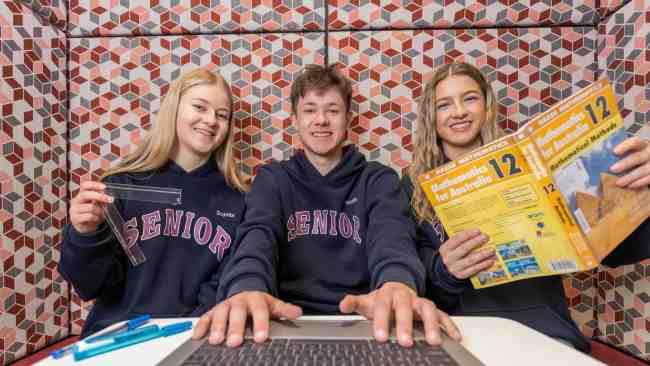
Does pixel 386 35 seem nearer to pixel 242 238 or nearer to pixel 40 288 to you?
pixel 242 238

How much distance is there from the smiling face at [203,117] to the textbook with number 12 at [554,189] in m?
0.62

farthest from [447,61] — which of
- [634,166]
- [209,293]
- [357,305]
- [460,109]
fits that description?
[209,293]

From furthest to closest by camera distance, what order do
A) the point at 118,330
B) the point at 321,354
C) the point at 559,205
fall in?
1. the point at 559,205
2. the point at 118,330
3. the point at 321,354

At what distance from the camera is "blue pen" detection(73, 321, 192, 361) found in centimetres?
47

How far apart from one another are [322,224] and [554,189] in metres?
0.52

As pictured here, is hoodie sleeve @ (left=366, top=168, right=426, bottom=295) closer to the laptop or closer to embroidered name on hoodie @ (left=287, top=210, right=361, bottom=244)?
embroidered name on hoodie @ (left=287, top=210, right=361, bottom=244)

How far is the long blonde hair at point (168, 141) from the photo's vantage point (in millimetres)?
1036

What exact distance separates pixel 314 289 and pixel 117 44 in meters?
0.95

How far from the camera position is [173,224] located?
99 cm

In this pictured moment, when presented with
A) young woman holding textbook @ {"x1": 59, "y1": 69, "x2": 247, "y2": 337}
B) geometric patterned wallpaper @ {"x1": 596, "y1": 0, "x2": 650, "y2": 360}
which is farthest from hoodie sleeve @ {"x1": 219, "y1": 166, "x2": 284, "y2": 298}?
geometric patterned wallpaper @ {"x1": 596, "y1": 0, "x2": 650, "y2": 360}

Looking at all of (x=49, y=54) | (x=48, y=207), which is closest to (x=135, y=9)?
(x=49, y=54)

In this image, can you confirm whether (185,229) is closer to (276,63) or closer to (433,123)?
(276,63)

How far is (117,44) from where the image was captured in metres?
1.15

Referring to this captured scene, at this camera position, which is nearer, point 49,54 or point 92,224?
point 92,224
